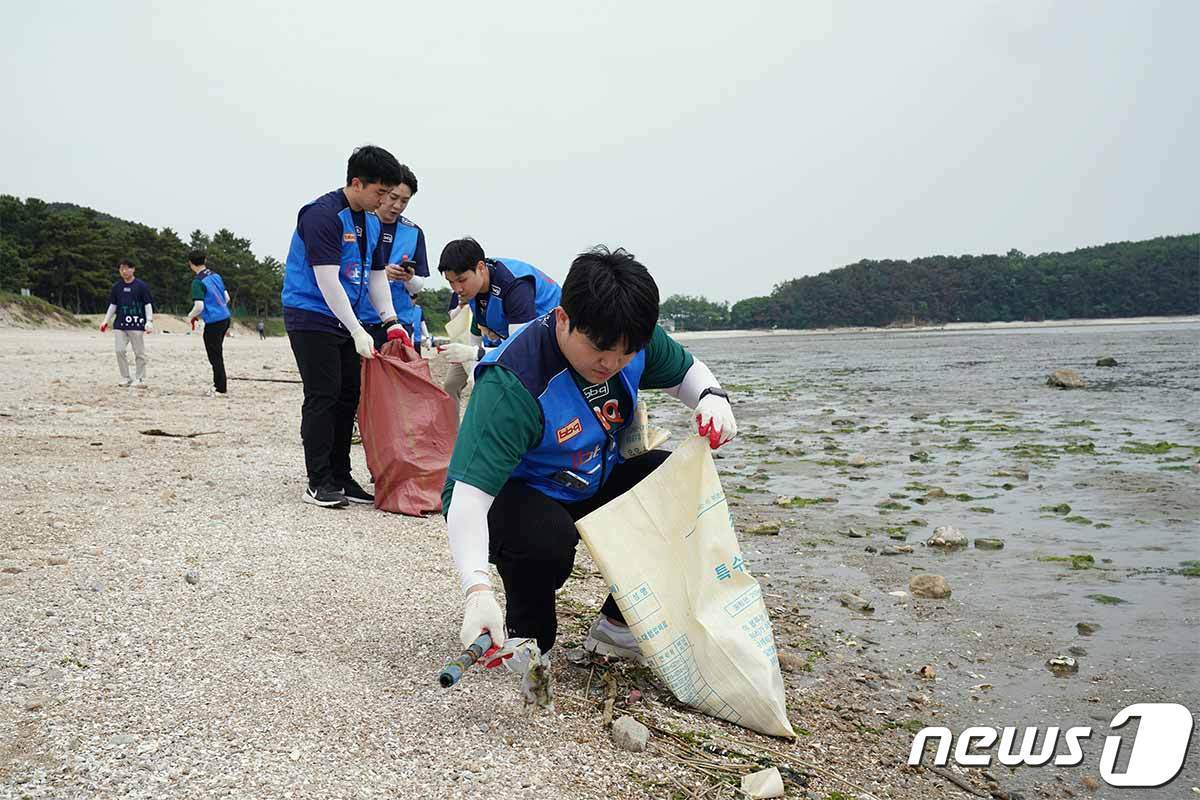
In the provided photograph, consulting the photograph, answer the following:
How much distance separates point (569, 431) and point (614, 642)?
0.83m

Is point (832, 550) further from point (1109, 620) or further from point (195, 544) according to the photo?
point (195, 544)

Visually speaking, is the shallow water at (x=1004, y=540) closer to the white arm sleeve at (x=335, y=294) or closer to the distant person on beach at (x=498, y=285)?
the distant person on beach at (x=498, y=285)

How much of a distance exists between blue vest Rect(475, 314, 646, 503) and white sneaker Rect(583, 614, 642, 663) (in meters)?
0.47

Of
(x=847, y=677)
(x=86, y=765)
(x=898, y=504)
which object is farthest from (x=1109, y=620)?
(x=86, y=765)

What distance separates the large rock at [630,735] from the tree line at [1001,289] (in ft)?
300

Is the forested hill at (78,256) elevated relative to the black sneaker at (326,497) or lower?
elevated

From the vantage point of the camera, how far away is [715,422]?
2.64m

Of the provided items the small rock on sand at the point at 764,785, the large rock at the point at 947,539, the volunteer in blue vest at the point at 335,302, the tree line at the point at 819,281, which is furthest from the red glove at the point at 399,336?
the tree line at the point at 819,281

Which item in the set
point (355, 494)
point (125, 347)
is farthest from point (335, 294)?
point (125, 347)

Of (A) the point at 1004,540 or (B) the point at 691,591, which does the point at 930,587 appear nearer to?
(A) the point at 1004,540

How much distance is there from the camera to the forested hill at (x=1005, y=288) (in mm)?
80125

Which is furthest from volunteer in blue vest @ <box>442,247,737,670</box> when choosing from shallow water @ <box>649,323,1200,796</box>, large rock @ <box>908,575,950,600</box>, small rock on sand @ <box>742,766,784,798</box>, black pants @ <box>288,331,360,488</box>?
black pants @ <box>288,331,360,488</box>

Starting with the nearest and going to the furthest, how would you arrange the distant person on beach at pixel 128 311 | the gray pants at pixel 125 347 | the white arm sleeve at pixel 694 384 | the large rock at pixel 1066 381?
the white arm sleeve at pixel 694 384
the distant person on beach at pixel 128 311
the gray pants at pixel 125 347
the large rock at pixel 1066 381

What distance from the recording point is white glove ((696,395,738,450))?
2635 mm
